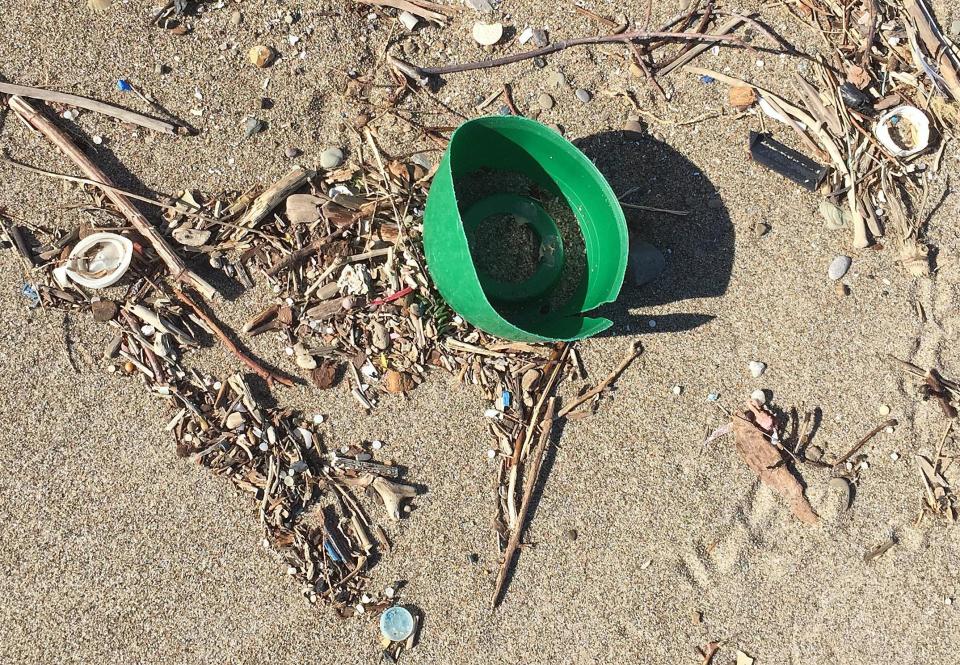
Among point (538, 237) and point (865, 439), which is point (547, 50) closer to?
point (538, 237)

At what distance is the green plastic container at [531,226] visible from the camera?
80.3 inches

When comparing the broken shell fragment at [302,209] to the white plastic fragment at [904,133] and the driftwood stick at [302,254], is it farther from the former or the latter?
the white plastic fragment at [904,133]

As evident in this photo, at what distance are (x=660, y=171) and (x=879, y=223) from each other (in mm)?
751

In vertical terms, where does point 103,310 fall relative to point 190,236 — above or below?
below

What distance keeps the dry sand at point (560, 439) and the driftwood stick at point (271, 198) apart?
72 millimetres

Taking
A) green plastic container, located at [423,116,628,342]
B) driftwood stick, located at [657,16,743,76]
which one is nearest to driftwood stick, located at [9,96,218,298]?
green plastic container, located at [423,116,628,342]

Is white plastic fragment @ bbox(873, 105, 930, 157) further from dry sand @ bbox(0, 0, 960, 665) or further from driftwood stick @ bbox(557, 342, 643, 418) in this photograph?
driftwood stick @ bbox(557, 342, 643, 418)

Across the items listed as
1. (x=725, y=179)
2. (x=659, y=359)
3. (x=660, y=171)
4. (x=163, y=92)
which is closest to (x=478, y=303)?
(x=659, y=359)

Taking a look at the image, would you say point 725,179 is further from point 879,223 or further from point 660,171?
point 879,223

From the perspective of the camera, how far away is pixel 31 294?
7.12ft

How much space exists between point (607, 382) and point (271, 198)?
117 cm

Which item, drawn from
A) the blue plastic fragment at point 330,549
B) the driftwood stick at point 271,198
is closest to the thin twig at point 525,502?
the blue plastic fragment at point 330,549

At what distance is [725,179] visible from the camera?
245 centimetres

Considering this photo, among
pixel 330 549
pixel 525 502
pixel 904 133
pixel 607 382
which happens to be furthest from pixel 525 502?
pixel 904 133
